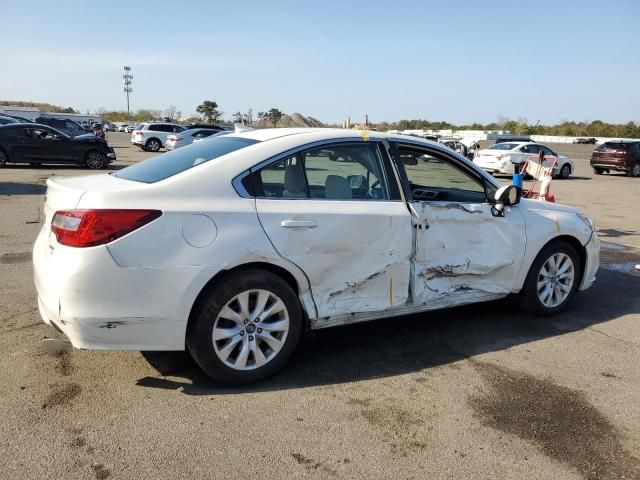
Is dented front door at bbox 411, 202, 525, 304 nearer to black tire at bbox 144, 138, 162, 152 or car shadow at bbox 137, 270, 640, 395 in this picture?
car shadow at bbox 137, 270, 640, 395

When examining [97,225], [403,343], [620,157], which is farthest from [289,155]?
[620,157]

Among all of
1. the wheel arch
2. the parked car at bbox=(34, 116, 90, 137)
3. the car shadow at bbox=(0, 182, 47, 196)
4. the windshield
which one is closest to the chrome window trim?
the wheel arch

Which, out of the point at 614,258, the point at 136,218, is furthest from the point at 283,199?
the point at 614,258

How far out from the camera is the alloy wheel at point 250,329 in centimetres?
362

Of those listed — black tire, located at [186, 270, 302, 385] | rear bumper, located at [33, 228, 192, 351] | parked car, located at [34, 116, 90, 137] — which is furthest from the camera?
parked car, located at [34, 116, 90, 137]

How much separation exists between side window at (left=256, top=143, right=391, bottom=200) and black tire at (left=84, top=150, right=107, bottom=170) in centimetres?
1775

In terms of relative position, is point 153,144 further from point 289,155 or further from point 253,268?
point 253,268

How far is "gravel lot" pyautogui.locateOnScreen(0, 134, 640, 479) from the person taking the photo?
2939mm

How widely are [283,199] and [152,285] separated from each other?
1034mm

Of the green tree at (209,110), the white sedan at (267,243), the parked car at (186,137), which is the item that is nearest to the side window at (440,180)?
the white sedan at (267,243)

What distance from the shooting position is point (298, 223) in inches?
149

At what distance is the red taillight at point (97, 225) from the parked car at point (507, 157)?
20.4 meters

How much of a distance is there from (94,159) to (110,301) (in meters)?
18.3

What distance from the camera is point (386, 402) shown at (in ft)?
11.8
